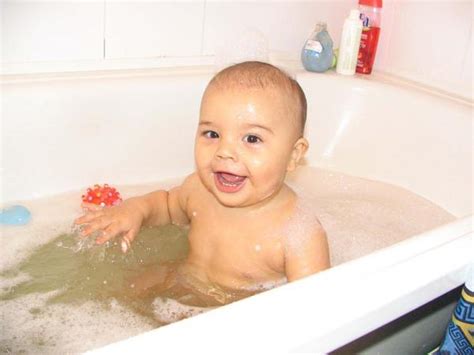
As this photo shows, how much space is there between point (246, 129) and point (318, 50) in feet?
2.92

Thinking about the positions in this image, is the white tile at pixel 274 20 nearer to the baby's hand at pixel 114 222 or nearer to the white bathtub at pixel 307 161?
the white bathtub at pixel 307 161

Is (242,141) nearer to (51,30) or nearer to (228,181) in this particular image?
(228,181)

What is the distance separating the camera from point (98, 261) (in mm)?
1186

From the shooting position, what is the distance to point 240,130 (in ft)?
3.17

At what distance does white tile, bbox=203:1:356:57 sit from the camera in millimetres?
1601

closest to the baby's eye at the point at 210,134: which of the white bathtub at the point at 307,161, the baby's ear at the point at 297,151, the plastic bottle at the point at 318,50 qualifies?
the baby's ear at the point at 297,151

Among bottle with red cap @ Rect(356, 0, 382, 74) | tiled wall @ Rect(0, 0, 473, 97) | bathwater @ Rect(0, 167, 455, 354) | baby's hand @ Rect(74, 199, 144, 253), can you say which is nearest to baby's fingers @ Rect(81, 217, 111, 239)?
baby's hand @ Rect(74, 199, 144, 253)

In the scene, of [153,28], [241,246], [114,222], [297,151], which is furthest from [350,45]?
[114,222]

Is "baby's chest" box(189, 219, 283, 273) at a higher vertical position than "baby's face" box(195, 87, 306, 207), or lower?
lower

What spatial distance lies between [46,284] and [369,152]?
1.06 meters

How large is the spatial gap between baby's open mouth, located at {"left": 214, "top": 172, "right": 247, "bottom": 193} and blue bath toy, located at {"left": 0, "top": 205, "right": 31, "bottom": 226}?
21.6 inches

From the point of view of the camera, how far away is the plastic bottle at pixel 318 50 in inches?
69.5

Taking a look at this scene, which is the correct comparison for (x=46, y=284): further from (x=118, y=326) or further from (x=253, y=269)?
(x=253, y=269)

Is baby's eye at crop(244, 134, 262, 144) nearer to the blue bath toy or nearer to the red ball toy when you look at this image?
the red ball toy
